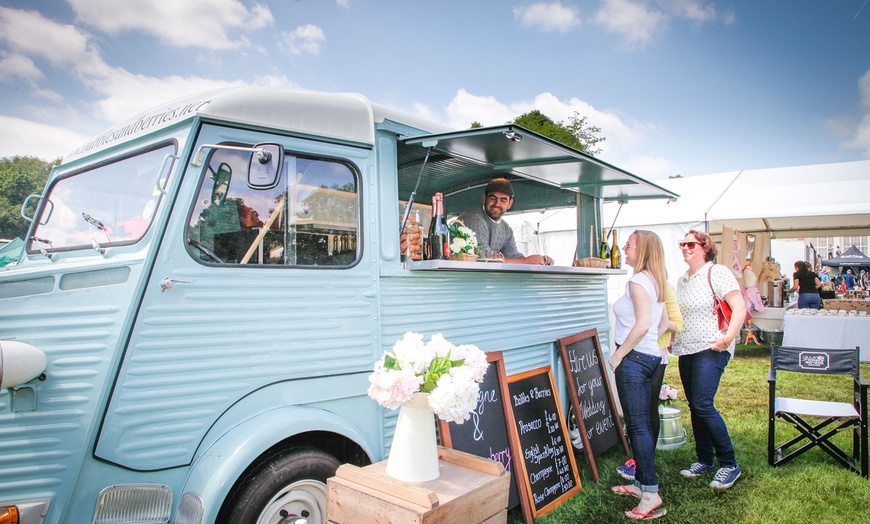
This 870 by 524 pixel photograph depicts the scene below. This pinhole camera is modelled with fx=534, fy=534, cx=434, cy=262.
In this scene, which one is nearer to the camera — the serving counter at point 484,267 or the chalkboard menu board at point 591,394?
the serving counter at point 484,267

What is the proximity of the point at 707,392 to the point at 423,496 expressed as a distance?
3.00 metres

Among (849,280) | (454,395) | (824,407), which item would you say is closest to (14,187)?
(454,395)

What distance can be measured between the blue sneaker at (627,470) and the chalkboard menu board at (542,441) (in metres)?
0.51

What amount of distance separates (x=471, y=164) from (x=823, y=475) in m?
3.86

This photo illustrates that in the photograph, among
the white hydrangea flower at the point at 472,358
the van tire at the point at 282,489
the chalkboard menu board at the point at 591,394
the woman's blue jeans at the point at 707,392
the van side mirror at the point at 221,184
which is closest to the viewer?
the white hydrangea flower at the point at 472,358

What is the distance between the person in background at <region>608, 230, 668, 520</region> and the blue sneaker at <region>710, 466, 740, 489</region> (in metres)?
0.75

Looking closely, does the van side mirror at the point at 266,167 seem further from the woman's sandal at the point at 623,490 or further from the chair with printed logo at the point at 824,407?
the chair with printed logo at the point at 824,407

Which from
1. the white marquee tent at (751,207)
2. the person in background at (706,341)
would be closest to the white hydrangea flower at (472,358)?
the person in background at (706,341)

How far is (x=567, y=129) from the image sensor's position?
64.0ft

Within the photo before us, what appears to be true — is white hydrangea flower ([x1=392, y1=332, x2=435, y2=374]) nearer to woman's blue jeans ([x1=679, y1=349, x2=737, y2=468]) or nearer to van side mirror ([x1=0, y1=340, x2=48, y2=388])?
van side mirror ([x1=0, y1=340, x2=48, y2=388])

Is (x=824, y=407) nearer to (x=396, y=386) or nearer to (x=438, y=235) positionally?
(x=438, y=235)

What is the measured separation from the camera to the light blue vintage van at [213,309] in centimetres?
213

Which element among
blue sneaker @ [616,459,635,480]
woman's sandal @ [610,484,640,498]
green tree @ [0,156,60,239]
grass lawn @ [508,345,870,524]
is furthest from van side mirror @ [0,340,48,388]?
green tree @ [0,156,60,239]

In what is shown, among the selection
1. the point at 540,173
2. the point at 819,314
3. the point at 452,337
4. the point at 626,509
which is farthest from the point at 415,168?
the point at 819,314
